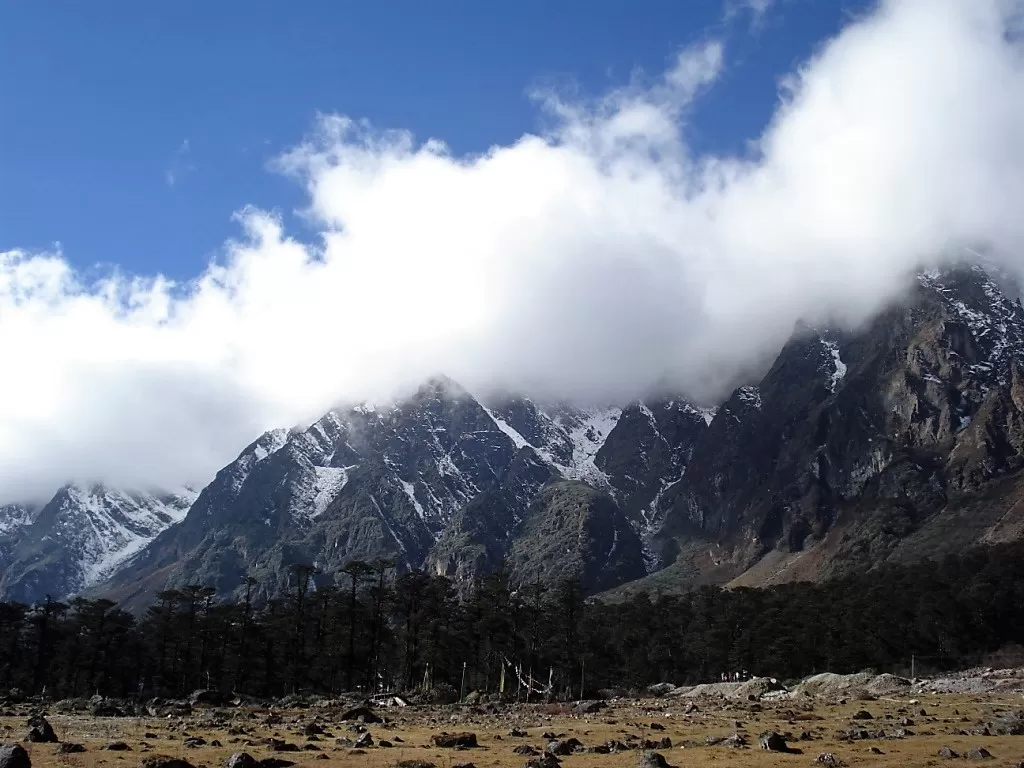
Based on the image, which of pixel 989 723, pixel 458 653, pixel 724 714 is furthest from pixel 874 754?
pixel 458 653

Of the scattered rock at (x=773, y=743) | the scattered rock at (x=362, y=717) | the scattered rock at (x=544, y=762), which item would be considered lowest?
the scattered rock at (x=362, y=717)

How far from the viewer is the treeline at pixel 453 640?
385ft

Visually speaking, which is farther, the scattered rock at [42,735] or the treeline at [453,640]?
the treeline at [453,640]

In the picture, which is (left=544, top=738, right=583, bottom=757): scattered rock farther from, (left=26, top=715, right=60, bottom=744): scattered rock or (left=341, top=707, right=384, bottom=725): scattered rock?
(left=341, top=707, right=384, bottom=725): scattered rock

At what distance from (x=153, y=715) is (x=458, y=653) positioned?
194 feet

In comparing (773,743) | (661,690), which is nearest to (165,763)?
(773,743)

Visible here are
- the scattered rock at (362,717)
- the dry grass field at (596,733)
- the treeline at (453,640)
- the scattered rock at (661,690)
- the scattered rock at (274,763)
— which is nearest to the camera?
the scattered rock at (274,763)

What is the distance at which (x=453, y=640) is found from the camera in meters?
117

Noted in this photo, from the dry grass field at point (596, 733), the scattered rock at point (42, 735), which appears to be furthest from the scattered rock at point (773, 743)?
the scattered rock at point (42, 735)

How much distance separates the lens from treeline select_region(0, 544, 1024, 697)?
118 metres

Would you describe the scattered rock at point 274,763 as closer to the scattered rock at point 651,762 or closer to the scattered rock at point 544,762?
the scattered rock at point 544,762

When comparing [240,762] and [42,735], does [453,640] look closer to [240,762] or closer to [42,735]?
[42,735]

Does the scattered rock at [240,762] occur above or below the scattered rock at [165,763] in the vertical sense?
below

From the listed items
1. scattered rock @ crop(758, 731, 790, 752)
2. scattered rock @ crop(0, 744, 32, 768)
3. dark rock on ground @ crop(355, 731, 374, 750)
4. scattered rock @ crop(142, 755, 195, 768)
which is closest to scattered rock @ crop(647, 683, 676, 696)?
dark rock on ground @ crop(355, 731, 374, 750)
